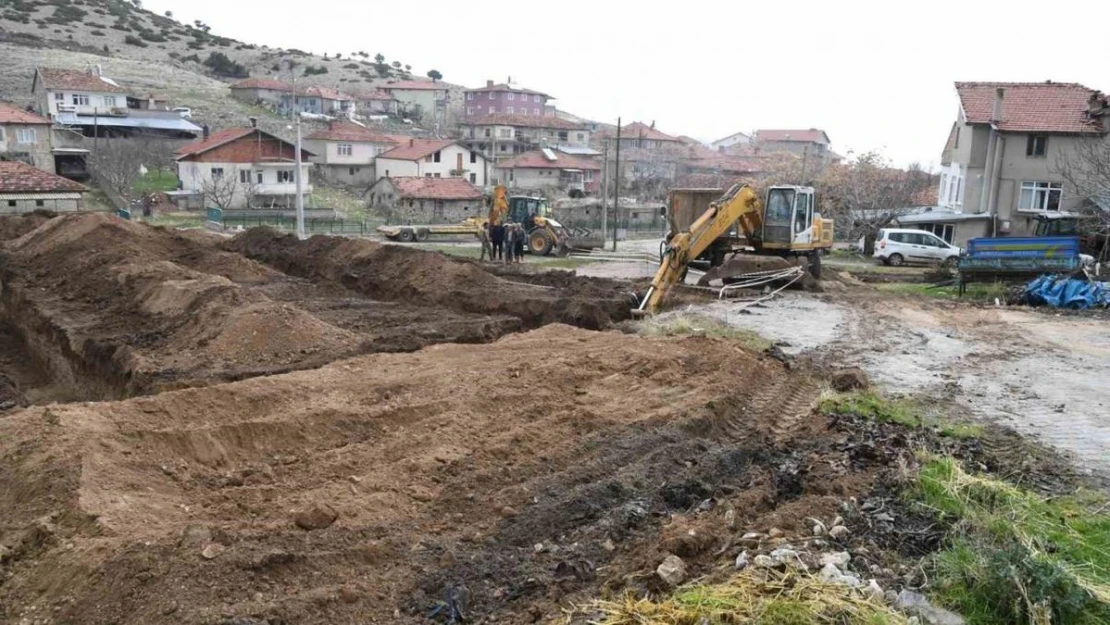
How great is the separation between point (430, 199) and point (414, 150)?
37.9ft

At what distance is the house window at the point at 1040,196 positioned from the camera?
30.8m

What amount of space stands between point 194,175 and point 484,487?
44837mm

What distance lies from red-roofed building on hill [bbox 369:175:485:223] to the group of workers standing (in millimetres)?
21794

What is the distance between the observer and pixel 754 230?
65.7 feet

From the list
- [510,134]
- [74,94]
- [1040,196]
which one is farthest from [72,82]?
[1040,196]

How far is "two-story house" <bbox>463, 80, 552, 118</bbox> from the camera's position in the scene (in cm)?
10550

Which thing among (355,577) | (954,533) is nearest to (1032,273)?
(954,533)

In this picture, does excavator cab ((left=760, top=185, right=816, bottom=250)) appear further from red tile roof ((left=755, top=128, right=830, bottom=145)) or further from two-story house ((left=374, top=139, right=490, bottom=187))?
red tile roof ((left=755, top=128, right=830, bottom=145))

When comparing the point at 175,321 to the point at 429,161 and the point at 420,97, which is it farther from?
the point at 420,97

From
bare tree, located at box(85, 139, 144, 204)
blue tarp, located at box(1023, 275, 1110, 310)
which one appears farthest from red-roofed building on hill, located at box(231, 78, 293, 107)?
blue tarp, located at box(1023, 275, 1110, 310)

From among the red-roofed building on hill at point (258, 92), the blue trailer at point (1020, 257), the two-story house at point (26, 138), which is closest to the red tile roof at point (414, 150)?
the two-story house at point (26, 138)

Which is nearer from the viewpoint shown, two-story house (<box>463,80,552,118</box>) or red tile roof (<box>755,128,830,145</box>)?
red tile roof (<box>755,128,830,145</box>)

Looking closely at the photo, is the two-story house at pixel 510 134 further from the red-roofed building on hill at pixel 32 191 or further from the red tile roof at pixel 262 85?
the red-roofed building on hill at pixel 32 191

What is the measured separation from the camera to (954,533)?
5570 mm
